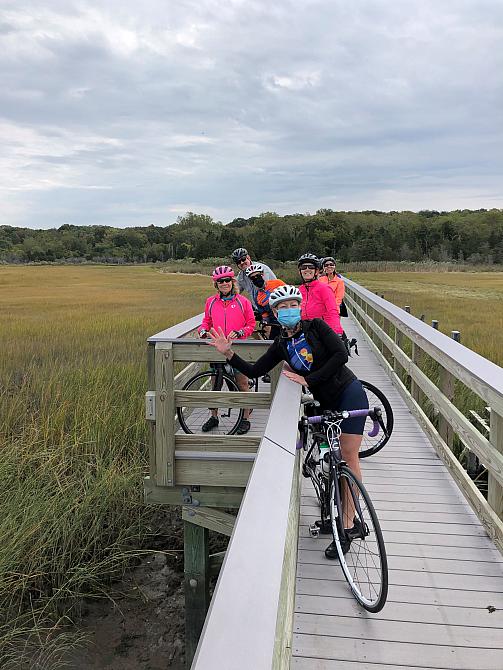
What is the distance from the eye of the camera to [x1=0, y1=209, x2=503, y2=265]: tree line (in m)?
78.4

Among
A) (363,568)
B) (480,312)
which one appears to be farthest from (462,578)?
(480,312)

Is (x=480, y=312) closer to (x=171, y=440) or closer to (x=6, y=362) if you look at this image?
(x=6, y=362)

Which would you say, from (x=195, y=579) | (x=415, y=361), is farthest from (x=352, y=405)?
(x=415, y=361)

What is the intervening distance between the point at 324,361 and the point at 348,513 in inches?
35.3

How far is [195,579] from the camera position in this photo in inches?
224

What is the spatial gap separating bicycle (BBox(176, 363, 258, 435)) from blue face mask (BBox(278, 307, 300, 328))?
1.62 meters

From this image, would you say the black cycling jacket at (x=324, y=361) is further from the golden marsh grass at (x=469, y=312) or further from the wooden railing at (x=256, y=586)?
the golden marsh grass at (x=469, y=312)

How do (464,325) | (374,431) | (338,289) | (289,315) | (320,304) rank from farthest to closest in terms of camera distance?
(464,325), (338,289), (320,304), (374,431), (289,315)

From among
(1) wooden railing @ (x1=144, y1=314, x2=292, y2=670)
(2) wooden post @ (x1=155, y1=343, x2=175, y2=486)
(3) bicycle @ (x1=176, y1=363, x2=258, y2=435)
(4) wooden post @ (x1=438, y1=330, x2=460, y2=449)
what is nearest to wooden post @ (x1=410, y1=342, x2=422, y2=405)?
(4) wooden post @ (x1=438, y1=330, x2=460, y2=449)

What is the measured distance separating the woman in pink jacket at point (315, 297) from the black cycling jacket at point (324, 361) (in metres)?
1.82

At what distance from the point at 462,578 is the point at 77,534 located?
377 centimetres

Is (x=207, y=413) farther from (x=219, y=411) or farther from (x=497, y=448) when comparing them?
(x=497, y=448)

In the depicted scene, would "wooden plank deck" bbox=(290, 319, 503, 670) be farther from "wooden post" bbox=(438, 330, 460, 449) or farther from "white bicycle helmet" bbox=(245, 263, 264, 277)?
"white bicycle helmet" bbox=(245, 263, 264, 277)

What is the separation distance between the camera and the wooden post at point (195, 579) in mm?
5574
